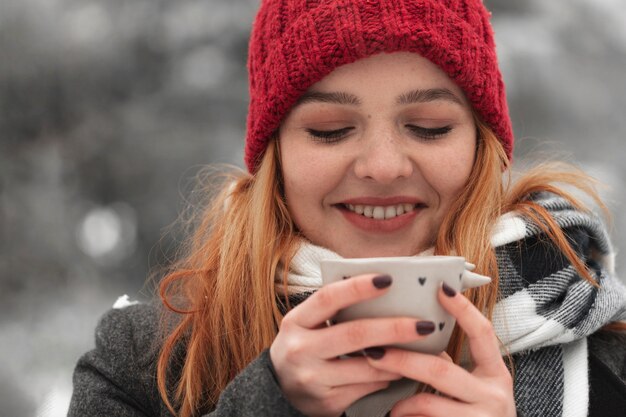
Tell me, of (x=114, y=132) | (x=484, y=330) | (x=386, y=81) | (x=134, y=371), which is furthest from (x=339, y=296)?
(x=114, y=132)

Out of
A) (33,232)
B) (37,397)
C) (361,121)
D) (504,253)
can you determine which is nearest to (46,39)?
(33,232)

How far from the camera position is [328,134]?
1.36 metres

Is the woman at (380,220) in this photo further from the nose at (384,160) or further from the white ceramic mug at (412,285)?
the white ceramic mug at (412,285)

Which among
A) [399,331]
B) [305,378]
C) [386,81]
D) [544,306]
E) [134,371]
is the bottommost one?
[134,371]

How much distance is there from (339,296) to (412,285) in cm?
10

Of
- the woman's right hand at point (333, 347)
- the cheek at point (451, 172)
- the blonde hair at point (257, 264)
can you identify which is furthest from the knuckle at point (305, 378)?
the cheek at point (451, 172)

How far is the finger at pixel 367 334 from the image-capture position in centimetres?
82

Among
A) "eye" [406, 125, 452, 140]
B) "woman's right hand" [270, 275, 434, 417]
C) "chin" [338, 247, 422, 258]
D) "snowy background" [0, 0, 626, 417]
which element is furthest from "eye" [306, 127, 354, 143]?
"snowy background" [0, 0, 626, 417]

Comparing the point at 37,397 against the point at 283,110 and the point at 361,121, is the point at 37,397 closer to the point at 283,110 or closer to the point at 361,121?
the point at 283,110

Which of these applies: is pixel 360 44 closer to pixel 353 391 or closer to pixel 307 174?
pixel 307 174

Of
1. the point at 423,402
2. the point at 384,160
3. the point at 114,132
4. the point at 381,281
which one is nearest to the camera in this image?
the point at 381,281

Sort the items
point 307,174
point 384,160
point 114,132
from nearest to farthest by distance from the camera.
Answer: point 384,160, point 307,174, point 114,132

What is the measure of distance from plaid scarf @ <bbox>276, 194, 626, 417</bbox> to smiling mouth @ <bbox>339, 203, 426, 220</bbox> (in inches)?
4.6

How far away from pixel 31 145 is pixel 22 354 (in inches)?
26.7
